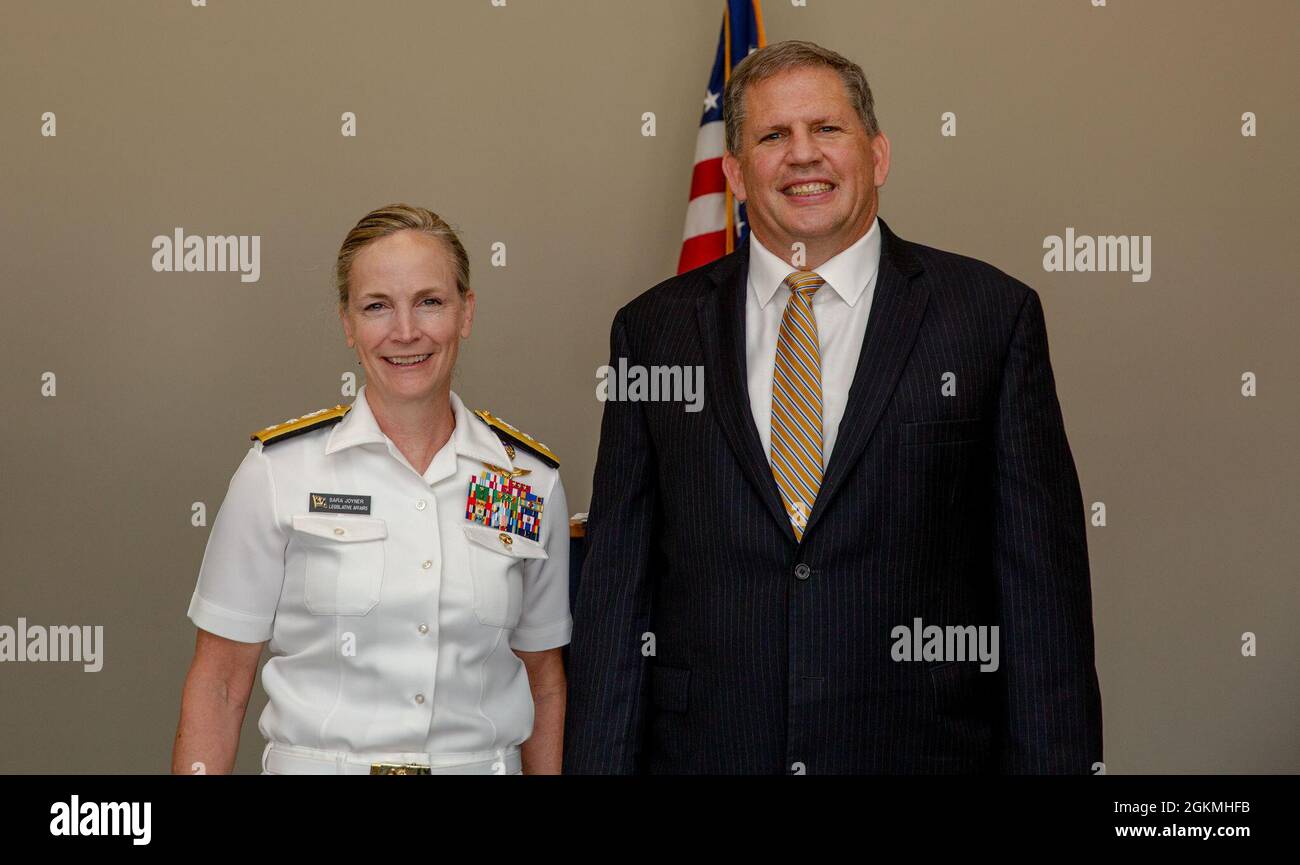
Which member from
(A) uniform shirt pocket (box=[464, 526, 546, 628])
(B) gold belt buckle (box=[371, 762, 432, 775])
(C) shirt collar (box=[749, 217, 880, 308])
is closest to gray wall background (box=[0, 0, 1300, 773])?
(A) uniform shirt pocket (box=[464, 526, 546, 628])

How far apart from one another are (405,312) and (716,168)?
5.25 ft

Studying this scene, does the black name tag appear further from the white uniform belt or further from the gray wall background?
the gray wall background

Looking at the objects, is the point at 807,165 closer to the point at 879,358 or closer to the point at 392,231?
the point at 879,358

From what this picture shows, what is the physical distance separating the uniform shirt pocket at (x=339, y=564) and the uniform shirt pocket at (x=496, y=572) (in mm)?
158

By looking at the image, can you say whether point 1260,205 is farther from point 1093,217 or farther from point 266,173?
point 266,173

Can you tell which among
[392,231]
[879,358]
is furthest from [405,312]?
[879,358]

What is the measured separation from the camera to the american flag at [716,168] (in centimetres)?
352

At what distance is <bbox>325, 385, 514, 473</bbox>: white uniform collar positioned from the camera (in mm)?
2215

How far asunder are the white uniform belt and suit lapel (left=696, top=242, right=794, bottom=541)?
2.14 feet

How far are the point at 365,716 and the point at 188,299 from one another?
2.00m

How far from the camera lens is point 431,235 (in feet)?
7.30

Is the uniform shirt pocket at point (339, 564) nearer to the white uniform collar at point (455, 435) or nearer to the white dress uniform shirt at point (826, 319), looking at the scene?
the white uniform collar at point (455, 435)

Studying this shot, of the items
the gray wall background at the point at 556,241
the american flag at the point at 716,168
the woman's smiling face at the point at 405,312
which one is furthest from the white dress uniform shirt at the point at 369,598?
the gray wall background at the point at 556,241

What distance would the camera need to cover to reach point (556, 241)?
3.80 meters
